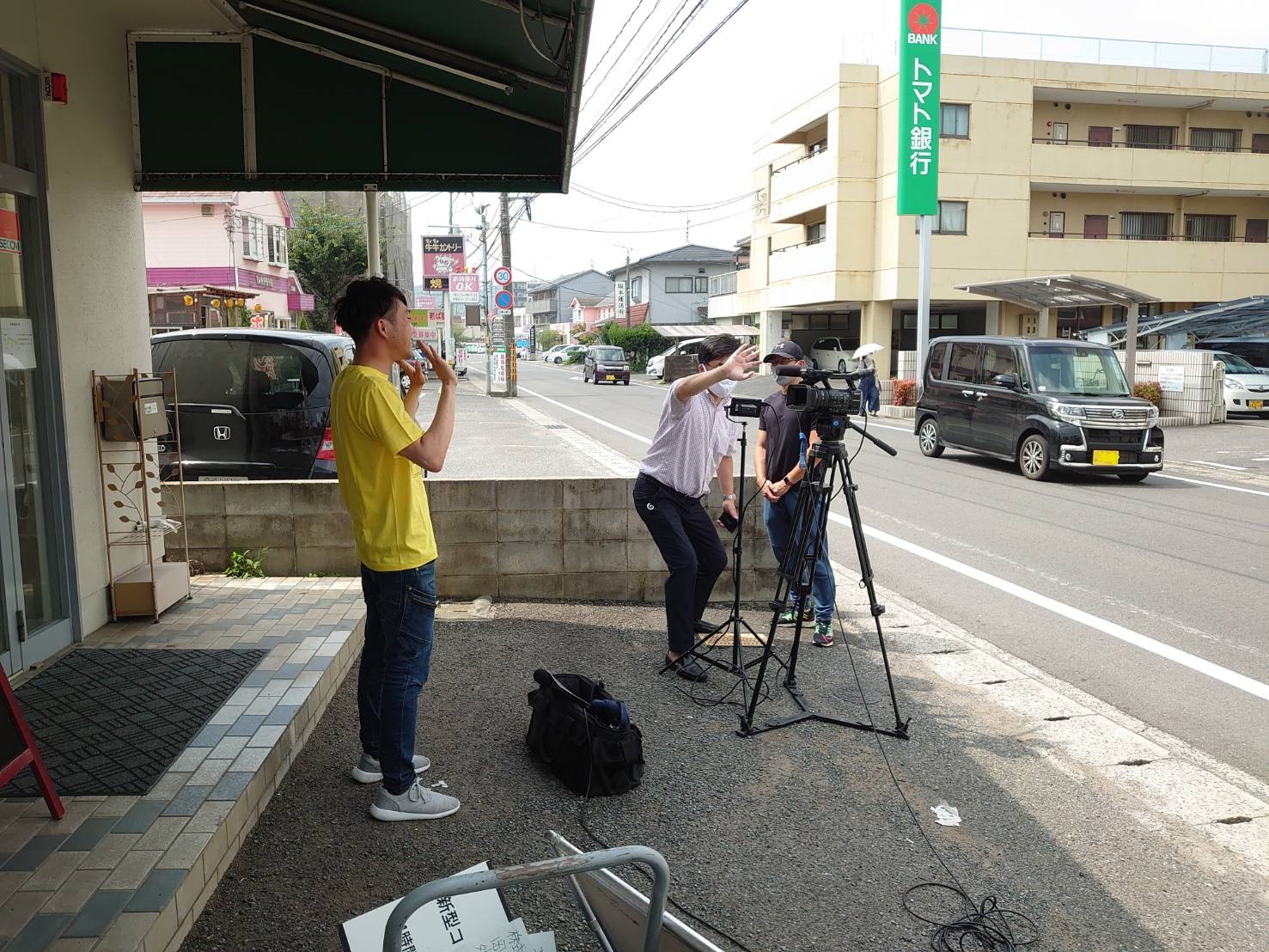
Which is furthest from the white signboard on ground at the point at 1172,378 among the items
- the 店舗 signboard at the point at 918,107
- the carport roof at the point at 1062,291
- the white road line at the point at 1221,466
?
the 店舗 signboard at the point at 918,107

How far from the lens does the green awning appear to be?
18.6 ft

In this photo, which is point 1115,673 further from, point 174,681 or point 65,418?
point 65,418

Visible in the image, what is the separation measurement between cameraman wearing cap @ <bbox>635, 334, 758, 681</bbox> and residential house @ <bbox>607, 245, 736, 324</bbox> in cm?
6691

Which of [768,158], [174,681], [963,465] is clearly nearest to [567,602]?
[174,681]

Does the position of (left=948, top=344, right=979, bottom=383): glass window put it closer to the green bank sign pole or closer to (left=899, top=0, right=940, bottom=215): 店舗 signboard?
the green bank sign pole

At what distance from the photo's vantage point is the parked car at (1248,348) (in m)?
25.8

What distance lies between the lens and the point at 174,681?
186 inches

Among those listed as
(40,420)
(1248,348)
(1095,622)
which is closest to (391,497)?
(40,420)

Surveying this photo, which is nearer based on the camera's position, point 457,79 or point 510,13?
point 510,13

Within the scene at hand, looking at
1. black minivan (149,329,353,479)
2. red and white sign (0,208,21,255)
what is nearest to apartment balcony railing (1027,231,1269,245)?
black minivan (149,329,353,479)

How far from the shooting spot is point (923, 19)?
26625 mm

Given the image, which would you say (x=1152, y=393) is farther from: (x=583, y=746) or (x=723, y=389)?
(x=583, y=746)

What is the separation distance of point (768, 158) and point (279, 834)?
135 feet

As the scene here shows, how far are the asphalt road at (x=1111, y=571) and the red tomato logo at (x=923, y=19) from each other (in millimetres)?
15808
